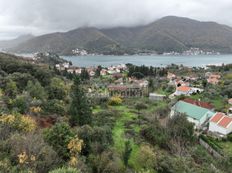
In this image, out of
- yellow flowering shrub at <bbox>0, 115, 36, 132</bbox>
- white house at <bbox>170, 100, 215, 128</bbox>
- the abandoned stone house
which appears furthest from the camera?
the abandoned stone house

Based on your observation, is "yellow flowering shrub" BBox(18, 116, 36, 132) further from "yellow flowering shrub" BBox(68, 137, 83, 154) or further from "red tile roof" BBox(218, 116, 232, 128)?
"red tile roof" BBox(218, 116, 232, 128)

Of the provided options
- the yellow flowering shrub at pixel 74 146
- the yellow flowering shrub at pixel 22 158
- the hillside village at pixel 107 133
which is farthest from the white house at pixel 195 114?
the yellow flowering shrub at pixel 22 158

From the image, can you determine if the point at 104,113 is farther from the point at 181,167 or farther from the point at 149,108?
the point at 181,167

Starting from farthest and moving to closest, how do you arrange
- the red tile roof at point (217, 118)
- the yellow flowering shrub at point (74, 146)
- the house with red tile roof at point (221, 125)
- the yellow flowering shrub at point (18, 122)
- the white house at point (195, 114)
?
the white house at point (195, 114) → the red tile roof at point (217, 118) → the house with red tile roof at point (221, 125) → the yellow flowering shrub at point (18, 122) → the yellow flowering shrub at point (74, 146)

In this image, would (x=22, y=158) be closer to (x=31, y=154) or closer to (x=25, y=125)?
(x=31, y=154)

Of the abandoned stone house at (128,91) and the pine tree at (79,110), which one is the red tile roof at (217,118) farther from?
the abandoned stone house at (128,91)

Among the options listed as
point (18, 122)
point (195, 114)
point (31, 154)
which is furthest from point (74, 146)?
point (195, 114)

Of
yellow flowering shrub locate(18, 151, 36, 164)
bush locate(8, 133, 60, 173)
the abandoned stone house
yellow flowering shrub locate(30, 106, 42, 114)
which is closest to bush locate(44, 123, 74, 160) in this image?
bush locate(8, 133, 60, 173)

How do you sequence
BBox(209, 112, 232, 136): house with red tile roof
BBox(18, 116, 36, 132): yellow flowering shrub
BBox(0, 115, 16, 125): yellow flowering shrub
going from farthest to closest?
BBox(209, 112, 232, 136): house with red tile roof < BBox(18, 116, 36, 132): yellow flowering shrub < BBox(0, 115, 16, 125): yellow flowering shrub
